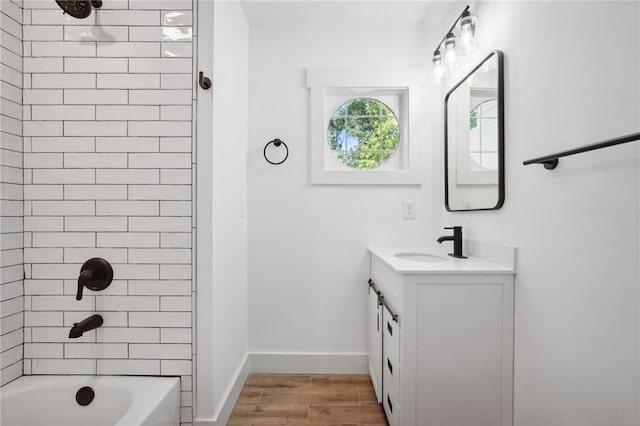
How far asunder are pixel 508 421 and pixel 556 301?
0.63 m

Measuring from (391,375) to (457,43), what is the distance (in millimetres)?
1851

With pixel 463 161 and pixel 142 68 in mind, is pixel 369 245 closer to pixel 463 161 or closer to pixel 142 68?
pixel 463 161

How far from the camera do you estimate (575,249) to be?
42.7 inches

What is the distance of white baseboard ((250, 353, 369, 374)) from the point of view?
2.21 m

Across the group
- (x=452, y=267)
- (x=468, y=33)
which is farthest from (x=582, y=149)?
(x=468, y=33)

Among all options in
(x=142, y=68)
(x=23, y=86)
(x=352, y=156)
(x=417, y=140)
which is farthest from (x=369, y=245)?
(x=23, y=86)

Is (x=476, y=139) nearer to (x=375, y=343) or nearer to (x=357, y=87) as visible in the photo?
(x=357, y=87)

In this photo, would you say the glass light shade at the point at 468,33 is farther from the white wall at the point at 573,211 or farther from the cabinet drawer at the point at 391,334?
the cabinet drawer at the point at 391,334

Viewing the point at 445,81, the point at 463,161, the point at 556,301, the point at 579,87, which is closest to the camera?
the point at 579,87

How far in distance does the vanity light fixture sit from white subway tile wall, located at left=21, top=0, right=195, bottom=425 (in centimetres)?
137

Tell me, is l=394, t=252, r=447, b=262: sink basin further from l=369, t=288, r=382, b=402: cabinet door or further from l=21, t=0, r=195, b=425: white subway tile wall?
l=21, t=0, r=195, b=425: white subway tile wall

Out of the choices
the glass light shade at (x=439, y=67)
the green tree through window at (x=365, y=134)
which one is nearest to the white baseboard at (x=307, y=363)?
the green tree through window at (x=365, y=134)

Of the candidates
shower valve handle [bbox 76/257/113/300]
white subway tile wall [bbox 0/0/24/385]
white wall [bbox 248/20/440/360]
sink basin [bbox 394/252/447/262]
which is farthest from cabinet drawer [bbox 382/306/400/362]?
white subway tile wall [bbox 0/0/24/385]

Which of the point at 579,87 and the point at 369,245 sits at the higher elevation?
the point at 579,87
